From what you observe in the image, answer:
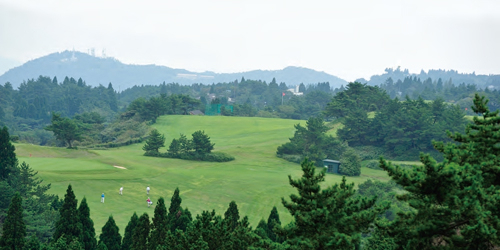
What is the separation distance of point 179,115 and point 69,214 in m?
83.2

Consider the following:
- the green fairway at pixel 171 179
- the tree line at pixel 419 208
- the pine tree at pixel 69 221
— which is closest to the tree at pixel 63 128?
the green fairway at pixel 171 179

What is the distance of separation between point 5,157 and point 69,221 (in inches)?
531

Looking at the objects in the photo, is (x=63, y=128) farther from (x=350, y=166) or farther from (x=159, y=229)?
(x=159, y=229)

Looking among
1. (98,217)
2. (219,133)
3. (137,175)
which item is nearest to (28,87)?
(219,133)

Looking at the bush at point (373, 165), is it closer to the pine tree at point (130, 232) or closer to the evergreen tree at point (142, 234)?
the pine tree at point (130, 232)

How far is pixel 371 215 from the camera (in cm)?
1201

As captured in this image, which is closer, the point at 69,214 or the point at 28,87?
the point at 69,214

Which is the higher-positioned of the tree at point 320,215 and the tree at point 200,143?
the tree at point 320,215

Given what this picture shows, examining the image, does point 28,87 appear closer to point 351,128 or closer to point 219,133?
point 219,133

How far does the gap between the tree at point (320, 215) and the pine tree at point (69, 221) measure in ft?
41.6

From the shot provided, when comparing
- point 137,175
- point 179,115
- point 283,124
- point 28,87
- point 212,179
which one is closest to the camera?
point 137,175

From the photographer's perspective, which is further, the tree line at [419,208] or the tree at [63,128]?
the tree at [63,128]

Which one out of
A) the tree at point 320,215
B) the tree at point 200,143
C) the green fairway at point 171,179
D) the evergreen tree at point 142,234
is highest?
the tree at point 320,215

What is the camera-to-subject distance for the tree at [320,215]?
456 inches
